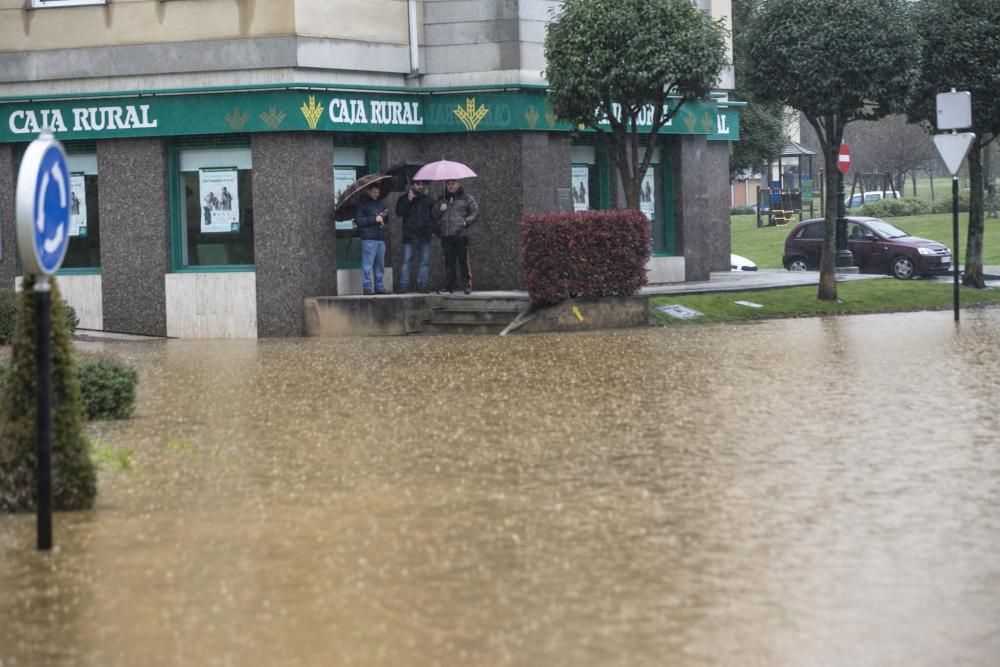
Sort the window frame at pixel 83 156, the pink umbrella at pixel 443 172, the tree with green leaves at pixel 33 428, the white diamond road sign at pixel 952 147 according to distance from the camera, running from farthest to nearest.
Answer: the window frame at pixel 83 156, the pink umbrella at pixel 443 172, the white diamond road sign at pixel 952 147, the tree with green leaves at pixel 33 428

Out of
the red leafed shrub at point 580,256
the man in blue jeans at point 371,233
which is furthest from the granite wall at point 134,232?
the red leafed shrub at point 580,256

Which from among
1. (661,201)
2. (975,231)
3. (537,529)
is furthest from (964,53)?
(537,529)

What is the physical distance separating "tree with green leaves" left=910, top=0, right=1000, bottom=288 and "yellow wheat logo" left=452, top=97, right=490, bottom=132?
24.3 ft

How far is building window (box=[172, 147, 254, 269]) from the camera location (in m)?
26.5

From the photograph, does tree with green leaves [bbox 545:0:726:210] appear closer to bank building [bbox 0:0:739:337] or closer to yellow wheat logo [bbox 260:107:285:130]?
bank building [bbox 0:0:739:337]

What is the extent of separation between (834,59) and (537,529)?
20.3 m

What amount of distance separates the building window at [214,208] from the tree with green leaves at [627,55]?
4.53 m

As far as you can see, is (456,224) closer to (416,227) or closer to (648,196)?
(416,227)

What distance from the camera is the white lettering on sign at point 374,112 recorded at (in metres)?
26.4

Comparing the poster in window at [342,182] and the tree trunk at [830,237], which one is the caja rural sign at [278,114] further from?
the tree trunk at [830,237]

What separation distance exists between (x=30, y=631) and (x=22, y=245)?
7.12 feet

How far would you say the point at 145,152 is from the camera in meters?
26.8

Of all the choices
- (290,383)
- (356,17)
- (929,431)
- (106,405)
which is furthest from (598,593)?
(356,17)

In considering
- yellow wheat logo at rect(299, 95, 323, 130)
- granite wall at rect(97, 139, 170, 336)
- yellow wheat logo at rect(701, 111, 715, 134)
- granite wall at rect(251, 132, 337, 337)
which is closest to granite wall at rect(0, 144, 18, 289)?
granite wall at rect(97, 139, 170, 336)
